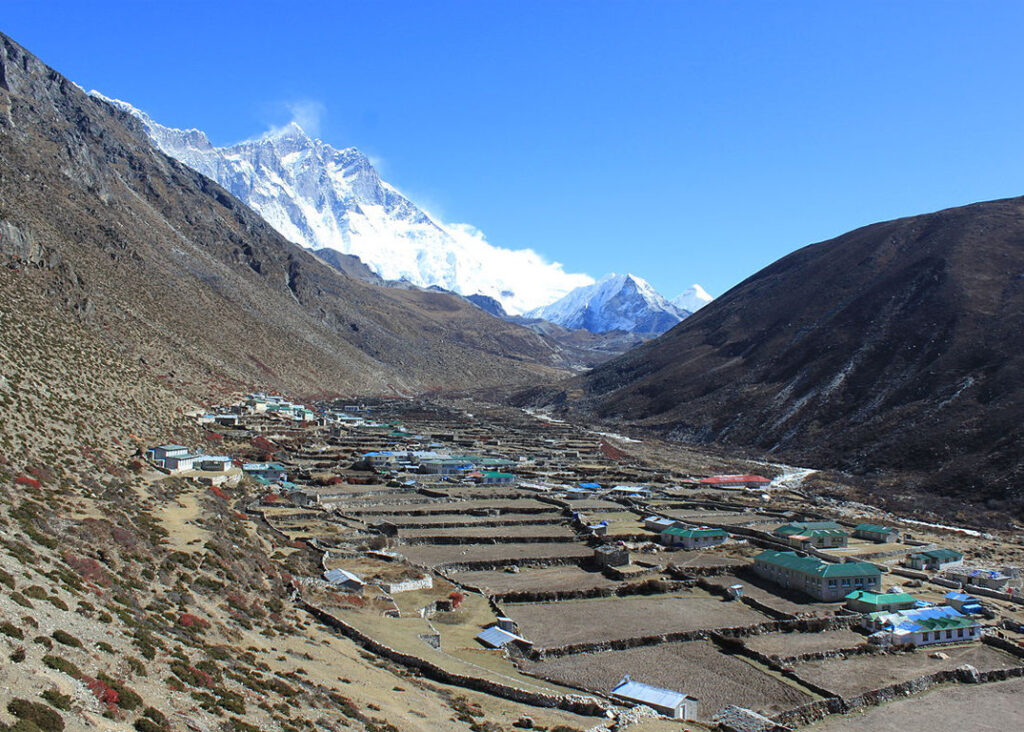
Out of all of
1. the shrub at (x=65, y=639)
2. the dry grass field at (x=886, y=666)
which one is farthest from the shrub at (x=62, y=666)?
the dry grass field at (x=886, y=666)

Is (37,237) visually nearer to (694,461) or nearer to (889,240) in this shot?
(694,461)

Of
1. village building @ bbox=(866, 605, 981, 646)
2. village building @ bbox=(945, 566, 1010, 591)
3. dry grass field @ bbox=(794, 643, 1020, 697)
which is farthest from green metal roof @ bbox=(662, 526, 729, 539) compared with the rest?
dry grass field @ bbox=(794, 643, 1020, 697)

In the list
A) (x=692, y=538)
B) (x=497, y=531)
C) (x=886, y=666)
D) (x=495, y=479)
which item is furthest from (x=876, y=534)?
(x=495, y=479)

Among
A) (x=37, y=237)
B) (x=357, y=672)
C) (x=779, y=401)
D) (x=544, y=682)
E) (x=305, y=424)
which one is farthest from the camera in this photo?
(x=779, y=401)

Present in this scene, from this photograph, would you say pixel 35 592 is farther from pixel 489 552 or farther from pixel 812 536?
pixel 812 536

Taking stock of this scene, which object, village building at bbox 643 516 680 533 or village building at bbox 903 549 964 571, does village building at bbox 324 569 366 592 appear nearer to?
village building at bbox 643 516 680 533

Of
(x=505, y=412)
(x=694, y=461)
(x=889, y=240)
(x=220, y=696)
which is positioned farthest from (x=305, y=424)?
(x=889, y=240)

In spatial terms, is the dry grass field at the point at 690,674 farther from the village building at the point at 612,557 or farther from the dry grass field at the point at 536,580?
the village building at the point at 612,557
